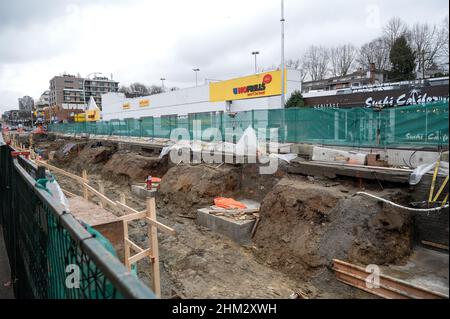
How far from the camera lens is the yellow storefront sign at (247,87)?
25750 mm

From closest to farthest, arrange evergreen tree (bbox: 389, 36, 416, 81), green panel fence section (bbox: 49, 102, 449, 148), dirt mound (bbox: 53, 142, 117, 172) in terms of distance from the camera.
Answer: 1. green panel fence section (bbox: 49, 102, 449, 148)
2. dirt mound (bbox: 53, 142, 117, 172)
3. evergreen tree (bbox: 389, 36, 416, 81)

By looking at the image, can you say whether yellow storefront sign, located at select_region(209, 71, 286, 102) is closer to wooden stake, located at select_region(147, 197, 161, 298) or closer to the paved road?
wooden stake, located at select_region(147, 197, 161, 298)

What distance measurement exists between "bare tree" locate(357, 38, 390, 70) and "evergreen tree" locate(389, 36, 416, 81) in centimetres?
1152

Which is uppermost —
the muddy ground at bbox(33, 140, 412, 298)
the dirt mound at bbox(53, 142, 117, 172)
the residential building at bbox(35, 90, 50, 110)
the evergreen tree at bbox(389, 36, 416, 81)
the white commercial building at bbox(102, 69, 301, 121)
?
the residential building at bbox(35, 90, 50, 110)

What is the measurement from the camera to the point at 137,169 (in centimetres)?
1772

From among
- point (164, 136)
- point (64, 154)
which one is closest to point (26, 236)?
point (164, 136)

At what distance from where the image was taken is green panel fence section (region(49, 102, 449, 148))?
9.96 meters

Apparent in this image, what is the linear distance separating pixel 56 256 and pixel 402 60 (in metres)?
46.5

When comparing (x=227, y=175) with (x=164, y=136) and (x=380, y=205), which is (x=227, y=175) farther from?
(x=164, y=136)

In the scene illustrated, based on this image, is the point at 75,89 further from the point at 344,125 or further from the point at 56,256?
the point at 56,256

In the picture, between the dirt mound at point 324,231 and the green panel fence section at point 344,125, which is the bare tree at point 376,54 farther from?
the dirt mound at point 324,231

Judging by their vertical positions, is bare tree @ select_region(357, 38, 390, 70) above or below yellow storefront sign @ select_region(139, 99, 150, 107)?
above

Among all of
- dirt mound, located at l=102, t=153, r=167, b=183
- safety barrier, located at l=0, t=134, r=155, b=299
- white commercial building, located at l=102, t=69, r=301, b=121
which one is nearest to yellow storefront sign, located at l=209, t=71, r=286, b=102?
white commercial building, located at l=102, t=69, r=301, b=121

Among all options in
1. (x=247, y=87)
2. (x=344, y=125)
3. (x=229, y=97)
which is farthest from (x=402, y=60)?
(x=344, y=125)
